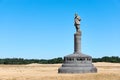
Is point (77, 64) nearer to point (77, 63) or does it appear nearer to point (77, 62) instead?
point (77, 63)

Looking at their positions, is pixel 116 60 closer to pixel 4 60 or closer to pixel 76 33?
pixel 4 60

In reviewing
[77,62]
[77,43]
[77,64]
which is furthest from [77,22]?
[77,64]

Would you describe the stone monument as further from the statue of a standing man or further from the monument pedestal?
the statue of a standing man

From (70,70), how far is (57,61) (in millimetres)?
107519

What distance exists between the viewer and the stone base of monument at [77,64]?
57312 mm

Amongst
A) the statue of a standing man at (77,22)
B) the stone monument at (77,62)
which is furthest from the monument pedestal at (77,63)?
the statue of a standing man at (77,22)

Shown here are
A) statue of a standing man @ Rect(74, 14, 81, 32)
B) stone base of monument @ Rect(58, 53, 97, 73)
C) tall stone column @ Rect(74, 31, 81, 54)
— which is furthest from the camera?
statue of a standing man @ Rect(74, 14, 81, 32)

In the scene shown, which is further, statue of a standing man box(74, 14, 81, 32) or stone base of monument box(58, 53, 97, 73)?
statue of a standing man box(74, 14, 81, 32)

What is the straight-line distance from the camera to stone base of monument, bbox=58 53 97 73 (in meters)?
57.3

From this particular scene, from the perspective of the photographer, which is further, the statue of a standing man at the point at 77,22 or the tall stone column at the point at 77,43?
the statue of a standing man at the point at 77,22

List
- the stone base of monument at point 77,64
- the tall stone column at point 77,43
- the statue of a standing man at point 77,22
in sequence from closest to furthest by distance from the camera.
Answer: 1. the stone base of monument at point 77,64
2. the tall stone column at point 77,43
3. the statue of a standing man at point 77,22

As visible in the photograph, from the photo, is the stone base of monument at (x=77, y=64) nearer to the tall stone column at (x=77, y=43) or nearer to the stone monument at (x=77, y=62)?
the stone monument at (x=77, y=62)

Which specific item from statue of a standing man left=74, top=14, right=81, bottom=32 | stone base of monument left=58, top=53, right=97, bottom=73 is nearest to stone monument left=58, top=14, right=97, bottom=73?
stone base of monument left=58, top=53, right=97, bottom=73

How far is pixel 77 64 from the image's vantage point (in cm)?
5759
